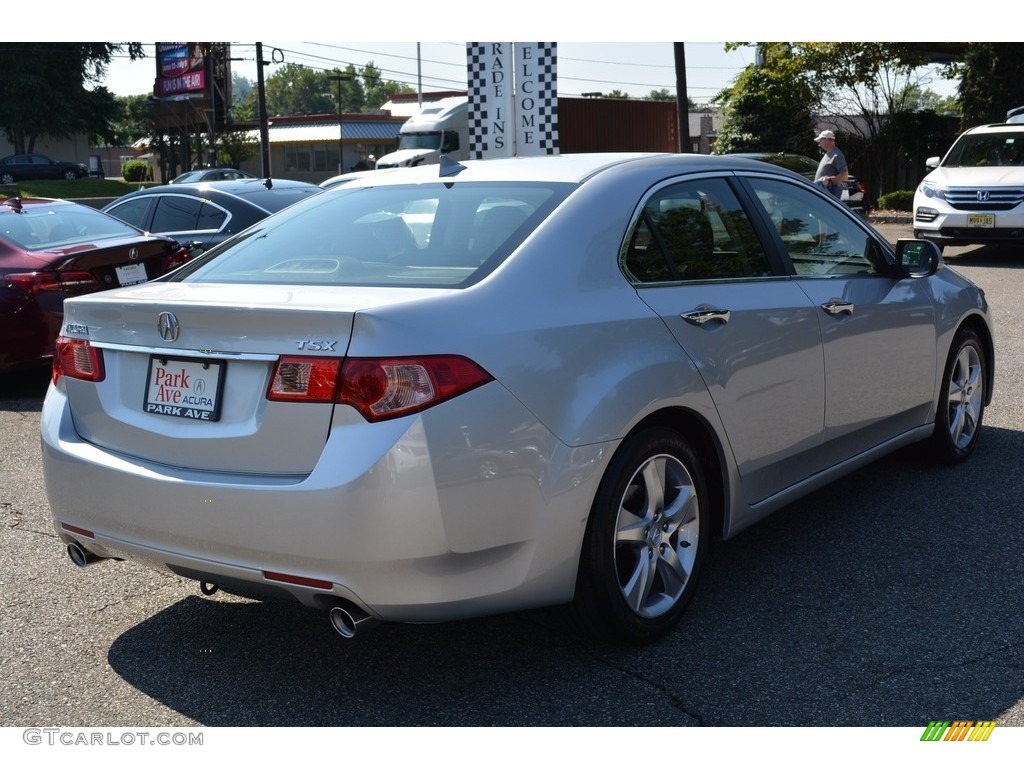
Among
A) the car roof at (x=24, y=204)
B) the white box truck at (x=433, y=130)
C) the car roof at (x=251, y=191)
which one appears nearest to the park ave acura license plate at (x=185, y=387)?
the car roof at (x=24, y=204)

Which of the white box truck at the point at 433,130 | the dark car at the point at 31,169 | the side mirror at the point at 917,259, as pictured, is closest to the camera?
the side mirror at the point at 917,259

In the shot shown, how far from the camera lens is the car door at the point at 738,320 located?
3.76 meters

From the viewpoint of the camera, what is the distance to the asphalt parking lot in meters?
3.24

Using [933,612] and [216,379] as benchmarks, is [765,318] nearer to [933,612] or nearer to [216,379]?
[933,612]

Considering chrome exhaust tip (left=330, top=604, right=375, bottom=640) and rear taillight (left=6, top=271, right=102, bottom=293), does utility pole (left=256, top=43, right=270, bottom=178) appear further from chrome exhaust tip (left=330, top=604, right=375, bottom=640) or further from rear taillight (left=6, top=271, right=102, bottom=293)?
chrome exhaust tip (left=330, top=604, right=375, bottom=640)

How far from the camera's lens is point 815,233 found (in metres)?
4.71

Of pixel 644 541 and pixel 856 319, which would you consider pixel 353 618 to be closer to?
pixel 644 541

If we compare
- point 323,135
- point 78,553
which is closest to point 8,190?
point 323,135

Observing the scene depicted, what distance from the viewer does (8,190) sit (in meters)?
43.3

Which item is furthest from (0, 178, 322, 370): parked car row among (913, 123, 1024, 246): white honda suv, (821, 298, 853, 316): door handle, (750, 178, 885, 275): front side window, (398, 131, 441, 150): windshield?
(398, 131, 441, 150): windshield

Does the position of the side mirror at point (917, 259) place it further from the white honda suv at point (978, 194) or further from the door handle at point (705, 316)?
the white honda suv at point (978, 194)

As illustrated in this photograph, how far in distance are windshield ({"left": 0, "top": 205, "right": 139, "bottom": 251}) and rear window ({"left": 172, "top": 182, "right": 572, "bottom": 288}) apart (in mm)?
4991
